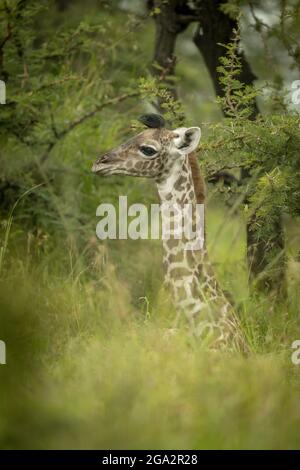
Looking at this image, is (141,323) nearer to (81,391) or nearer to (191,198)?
(191,198)

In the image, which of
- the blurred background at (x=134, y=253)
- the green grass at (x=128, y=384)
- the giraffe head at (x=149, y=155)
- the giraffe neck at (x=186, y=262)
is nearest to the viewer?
the green grass at (x=128, y=384)

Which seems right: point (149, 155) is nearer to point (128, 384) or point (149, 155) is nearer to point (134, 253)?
point (128, 384)

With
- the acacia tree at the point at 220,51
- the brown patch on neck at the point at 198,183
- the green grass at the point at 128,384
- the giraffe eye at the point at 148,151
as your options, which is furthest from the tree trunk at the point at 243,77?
the giraffe eye at the point at 148,151

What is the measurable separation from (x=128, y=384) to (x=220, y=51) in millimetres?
5169

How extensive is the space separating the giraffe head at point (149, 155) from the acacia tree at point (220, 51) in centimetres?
76

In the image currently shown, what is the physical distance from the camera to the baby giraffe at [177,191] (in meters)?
6.73

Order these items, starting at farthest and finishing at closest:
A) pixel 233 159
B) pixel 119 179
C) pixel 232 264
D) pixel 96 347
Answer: pixel 119 179, pixel 232 264, pixel 233 159, pixel 96 347

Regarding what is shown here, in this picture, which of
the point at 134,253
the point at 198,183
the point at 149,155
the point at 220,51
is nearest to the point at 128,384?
the point at 149,155

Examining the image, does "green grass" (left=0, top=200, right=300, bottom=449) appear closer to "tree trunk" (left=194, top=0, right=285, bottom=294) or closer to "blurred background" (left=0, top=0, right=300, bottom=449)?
"blurred background" (left=0, top=0, right=300, bottom=449)

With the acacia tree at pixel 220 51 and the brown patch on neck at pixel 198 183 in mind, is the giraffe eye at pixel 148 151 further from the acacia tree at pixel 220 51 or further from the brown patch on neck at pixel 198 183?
the acacia tree at pixel 220 51

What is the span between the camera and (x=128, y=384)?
5004mm

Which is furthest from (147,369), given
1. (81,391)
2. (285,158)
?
(285,158)

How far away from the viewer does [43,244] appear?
30.8ft

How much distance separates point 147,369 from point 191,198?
1866mm
